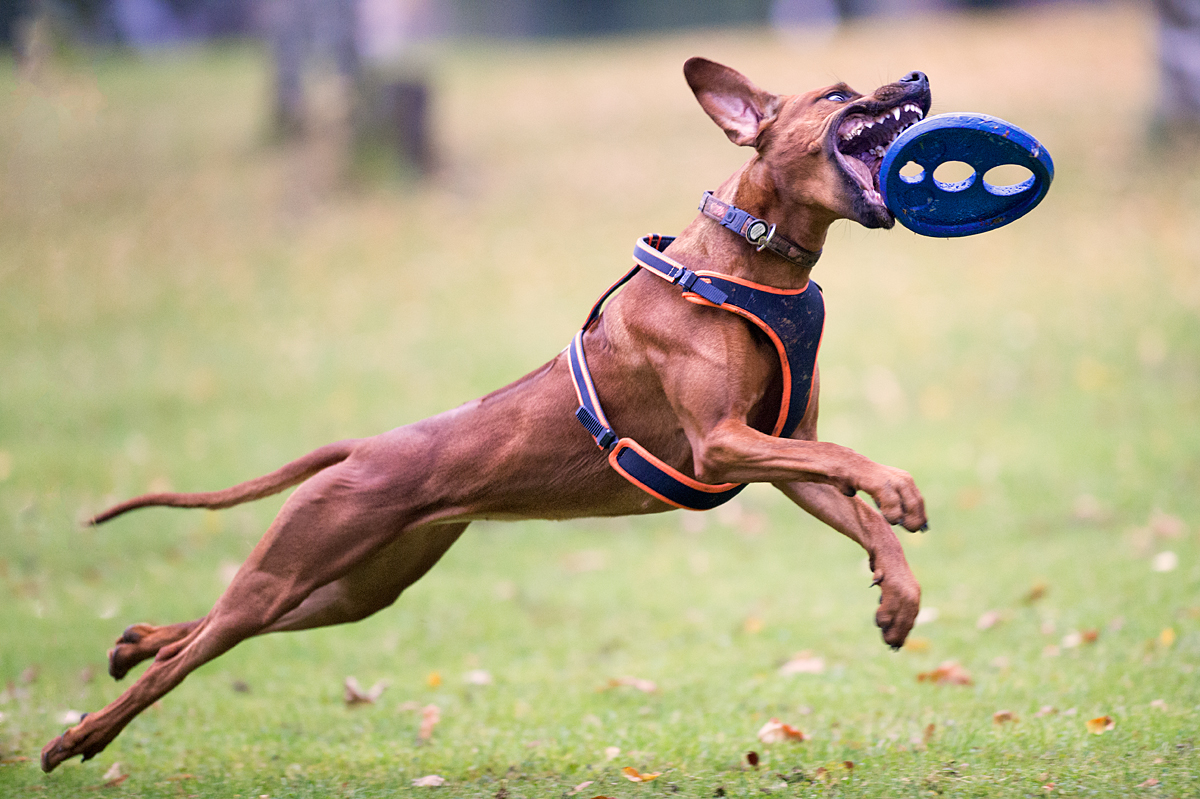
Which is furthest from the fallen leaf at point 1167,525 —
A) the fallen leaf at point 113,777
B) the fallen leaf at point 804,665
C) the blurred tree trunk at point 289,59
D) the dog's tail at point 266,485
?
the blurred tree trunk at point 289,59

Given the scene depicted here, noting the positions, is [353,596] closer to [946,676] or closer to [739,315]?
[739,315]

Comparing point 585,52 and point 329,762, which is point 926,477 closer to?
point 329,762

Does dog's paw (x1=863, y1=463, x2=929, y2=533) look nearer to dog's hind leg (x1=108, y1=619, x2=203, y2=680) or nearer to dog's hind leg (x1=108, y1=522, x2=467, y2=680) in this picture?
dog's hind leg (x1=108, y1=522, x2=467, y2=680)

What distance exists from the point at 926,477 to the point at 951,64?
15179 millimetres

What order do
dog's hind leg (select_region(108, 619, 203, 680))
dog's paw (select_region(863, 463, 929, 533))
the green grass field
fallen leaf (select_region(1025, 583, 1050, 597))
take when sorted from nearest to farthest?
dog's paw (select_region(863, 463, 929, 533))
dog's hind leg (select_region(108, 619, 203, 680))
the green grass field
fallen leaf (select_region(1025, 583, 1050, 597))

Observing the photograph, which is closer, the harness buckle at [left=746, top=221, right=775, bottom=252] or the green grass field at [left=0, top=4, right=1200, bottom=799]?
the harness buckle at [left=746, top=221, right=775, bottom=252]

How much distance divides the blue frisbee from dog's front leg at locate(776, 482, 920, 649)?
3.46ft

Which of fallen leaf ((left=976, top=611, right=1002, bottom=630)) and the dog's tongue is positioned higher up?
the dog's tongue

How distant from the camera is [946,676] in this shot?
255 inches

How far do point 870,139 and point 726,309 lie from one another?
2.67 feet

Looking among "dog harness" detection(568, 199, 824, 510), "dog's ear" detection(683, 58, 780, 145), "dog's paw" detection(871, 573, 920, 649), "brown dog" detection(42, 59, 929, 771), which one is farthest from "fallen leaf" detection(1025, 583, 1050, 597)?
"dog's ear" detection(683, 58, 780, 145)

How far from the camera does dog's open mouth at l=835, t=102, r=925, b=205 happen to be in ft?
14.6

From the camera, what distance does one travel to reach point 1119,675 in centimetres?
614

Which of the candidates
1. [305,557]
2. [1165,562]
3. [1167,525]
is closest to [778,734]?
[305,557]
